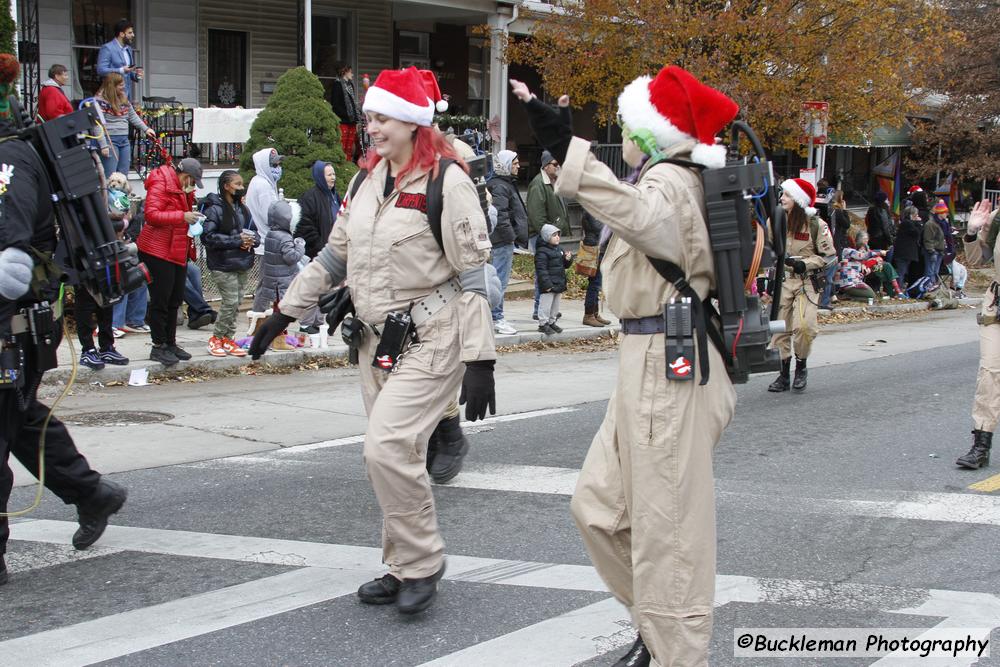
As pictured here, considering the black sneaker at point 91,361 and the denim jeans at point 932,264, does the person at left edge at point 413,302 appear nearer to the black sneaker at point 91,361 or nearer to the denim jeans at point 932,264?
the black sneaker at point 91,361

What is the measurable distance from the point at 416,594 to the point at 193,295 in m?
8.45

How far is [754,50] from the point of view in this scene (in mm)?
17109

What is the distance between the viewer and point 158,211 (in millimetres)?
10297

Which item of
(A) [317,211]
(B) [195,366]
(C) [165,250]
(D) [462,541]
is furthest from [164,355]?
(D) [462,541]

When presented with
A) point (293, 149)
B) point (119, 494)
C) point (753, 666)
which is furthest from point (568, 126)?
point (293, 149)

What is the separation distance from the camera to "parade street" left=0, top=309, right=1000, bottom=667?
448 cm

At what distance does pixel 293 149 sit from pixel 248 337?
13.4ft

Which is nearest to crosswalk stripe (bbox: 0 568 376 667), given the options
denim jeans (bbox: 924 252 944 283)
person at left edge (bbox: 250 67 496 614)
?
person at left edge (bbox: 250 67 496 614)

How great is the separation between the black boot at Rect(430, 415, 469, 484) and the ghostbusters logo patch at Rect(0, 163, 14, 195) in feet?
9.67

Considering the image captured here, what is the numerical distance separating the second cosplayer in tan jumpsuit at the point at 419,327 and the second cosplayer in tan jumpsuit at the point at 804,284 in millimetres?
5867

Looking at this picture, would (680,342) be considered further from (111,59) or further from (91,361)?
(111,59)

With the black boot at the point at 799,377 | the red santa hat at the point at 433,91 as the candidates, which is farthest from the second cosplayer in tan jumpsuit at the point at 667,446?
the black boot at the point at 799,377

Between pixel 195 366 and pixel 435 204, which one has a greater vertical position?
pixel 435 204

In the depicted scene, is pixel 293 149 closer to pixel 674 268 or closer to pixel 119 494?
pixel 119 494
